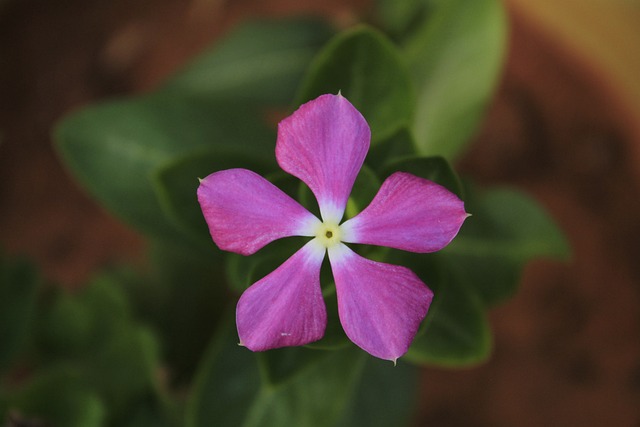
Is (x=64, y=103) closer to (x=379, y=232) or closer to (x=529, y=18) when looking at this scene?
(x=529, y=18)

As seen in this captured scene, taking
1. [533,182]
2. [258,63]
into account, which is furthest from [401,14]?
[533,182]

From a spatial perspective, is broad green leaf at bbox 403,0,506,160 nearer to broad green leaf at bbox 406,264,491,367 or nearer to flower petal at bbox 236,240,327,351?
broad green leaf at bbox 406,264,491,367

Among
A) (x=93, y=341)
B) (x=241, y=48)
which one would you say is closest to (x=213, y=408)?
(x=93, y=341)

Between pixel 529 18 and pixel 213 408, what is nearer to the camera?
pixel 213 408

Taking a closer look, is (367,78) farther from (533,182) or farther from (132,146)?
(533,182)

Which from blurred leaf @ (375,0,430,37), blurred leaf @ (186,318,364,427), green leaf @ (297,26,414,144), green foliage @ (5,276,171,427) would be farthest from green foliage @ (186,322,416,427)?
blurred leaf @ (375,0,430,37)

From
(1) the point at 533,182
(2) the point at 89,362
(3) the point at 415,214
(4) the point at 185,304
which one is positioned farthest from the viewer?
(1) the point at 533,182
